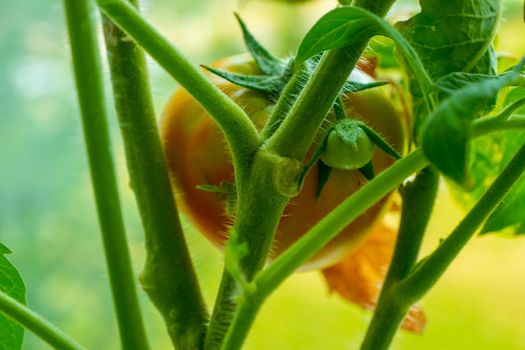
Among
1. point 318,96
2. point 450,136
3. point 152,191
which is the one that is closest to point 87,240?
point 152,191

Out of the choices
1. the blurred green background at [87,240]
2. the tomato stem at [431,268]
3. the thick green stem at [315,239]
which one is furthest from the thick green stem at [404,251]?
the blurred green background at [87,240]

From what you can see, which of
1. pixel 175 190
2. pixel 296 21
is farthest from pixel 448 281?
pixel 175 190

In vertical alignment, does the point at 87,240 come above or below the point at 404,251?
above

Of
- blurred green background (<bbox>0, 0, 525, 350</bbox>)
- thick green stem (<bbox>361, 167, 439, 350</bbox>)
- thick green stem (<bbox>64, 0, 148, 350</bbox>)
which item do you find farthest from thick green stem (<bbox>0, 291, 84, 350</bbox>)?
blurred green background (<bbox>0, 0, 525, 350</bbox>)

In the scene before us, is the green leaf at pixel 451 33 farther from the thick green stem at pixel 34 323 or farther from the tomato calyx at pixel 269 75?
the thick green stem at pixel 34 323

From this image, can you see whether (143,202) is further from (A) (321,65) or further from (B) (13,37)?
(B) (13,37)

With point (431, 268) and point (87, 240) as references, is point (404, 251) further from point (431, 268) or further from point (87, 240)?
point (87, 240)
